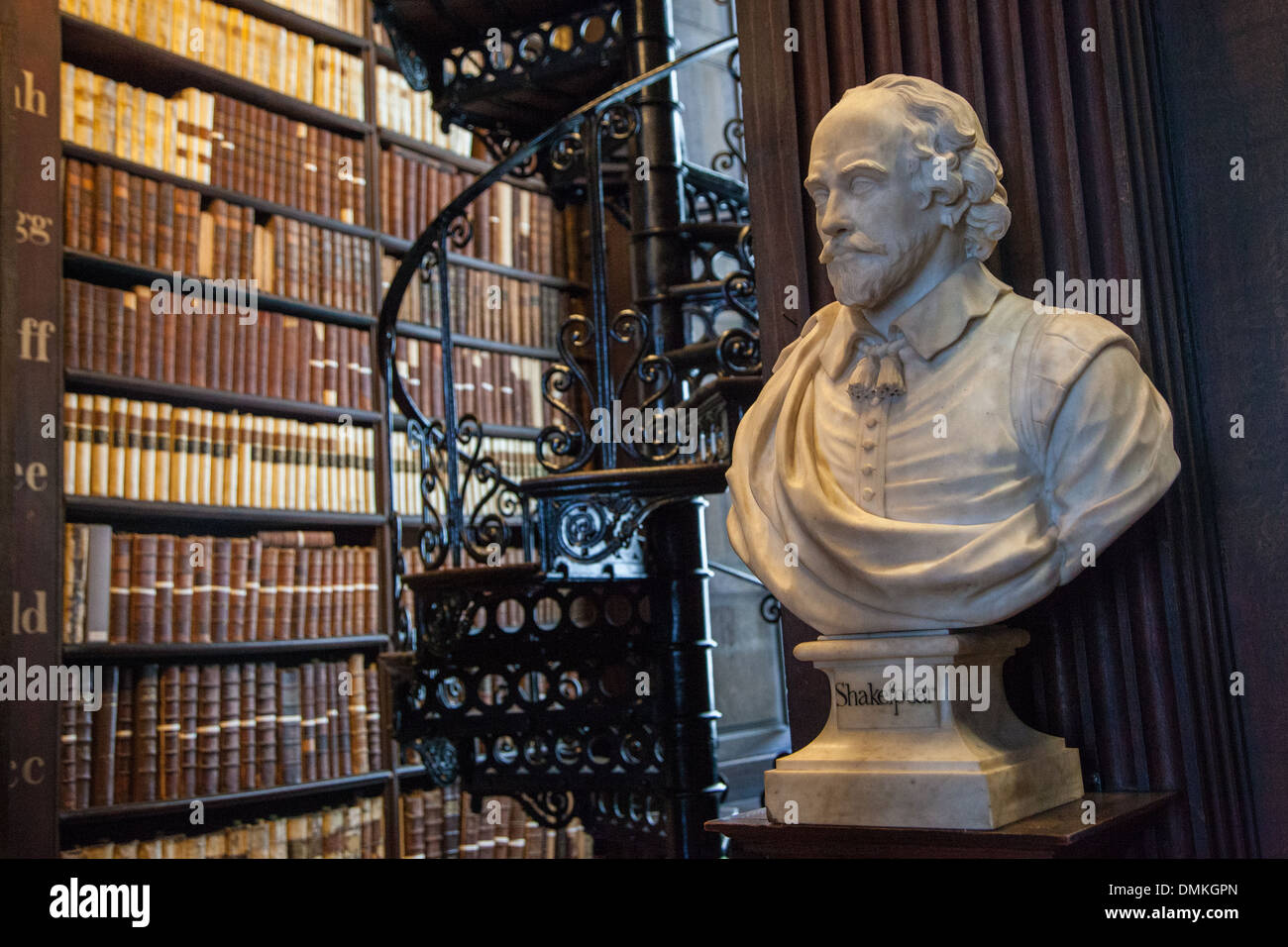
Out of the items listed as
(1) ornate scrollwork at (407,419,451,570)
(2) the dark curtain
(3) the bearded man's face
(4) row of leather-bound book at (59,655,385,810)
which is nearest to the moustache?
(3) the bearded man's face

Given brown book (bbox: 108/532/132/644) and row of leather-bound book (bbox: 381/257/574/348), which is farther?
row of leather-bound book (bbox: 381/257/574/348)

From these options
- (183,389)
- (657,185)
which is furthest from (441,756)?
(657,185)

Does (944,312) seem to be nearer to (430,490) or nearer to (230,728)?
(430,490)

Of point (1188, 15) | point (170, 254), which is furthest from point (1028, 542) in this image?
point (170, 254)

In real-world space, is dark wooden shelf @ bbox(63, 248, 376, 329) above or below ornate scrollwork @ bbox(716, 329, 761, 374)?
above

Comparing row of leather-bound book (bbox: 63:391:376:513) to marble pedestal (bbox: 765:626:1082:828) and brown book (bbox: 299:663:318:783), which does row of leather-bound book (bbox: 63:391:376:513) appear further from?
marble pedestal (bbox: 765:626:1082:828)

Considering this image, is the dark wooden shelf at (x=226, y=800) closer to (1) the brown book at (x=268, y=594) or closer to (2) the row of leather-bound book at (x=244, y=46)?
(1) the brown book at (x=268, y=594)

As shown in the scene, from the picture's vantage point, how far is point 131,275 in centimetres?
343

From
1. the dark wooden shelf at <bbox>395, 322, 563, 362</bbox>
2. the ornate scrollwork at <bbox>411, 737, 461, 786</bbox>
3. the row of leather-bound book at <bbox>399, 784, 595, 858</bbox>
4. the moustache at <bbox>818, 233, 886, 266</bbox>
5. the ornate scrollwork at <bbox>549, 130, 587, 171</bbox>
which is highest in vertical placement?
the ornate scrollwork at <bbox>549, 130, 587, 171</bbox>

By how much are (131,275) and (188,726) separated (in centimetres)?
130

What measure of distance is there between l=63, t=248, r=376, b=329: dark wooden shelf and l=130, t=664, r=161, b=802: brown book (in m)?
1.11

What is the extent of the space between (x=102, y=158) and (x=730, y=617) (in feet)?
8.43

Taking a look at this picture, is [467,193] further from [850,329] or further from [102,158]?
[850,329]

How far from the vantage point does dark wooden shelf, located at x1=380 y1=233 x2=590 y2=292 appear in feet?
13.7
